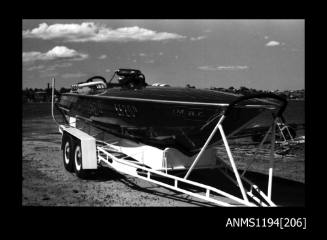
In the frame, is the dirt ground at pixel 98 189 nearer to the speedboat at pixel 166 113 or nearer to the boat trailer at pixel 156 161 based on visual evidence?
the boat trailer at pixel 156 161

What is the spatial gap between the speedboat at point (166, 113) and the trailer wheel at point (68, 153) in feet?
2.47

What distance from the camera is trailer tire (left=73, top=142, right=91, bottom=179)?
290 inches

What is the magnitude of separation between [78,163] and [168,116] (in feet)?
8.26

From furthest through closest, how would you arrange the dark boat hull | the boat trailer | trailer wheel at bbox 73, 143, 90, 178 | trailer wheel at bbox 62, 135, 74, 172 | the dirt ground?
trailer wheel at bbox 62, 135, 74, 172, trailer wheel at bbox 73, 143, 90, 178, the dirt ground, the dark boat hull, the boat trailer

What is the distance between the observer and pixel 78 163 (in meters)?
7.61

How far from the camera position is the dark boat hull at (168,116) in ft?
18.7

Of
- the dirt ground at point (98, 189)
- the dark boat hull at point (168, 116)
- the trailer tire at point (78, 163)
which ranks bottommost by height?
the dirt ground at point (98, 189)

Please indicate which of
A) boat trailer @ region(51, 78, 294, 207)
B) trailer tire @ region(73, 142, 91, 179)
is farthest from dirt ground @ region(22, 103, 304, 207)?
boat trailer @ region(51, 78, 294, 207)

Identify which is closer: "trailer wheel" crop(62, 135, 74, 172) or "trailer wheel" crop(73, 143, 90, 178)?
"trailer wheel" crop(73, 143, 90, 178)

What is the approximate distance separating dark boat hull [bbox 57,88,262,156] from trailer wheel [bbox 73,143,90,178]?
0.82 metres

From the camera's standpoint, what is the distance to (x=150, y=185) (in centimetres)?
713

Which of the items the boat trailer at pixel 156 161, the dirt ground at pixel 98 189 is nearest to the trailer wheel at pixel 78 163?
the boat trailer at pixel 156 161

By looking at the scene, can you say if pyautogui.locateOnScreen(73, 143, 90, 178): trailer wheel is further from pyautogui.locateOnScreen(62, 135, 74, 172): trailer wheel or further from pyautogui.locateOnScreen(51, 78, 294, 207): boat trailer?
pyautogui.locateOnScreen(62, 135, 74, 172): trailer wheel
